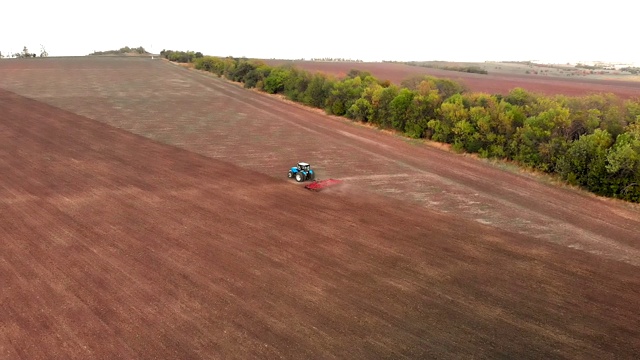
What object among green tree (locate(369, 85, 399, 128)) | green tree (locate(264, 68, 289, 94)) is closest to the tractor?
green tree (locate(369, 85, 399, 128))

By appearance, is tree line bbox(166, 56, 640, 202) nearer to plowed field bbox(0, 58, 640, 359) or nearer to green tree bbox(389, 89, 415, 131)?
green tree bbox(389, 89, 415, 131)

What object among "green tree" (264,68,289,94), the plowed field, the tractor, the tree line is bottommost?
the plowed field

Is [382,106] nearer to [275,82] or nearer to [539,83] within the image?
[275,82]

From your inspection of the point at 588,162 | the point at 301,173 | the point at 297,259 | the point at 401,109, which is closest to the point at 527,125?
the point at 588,162

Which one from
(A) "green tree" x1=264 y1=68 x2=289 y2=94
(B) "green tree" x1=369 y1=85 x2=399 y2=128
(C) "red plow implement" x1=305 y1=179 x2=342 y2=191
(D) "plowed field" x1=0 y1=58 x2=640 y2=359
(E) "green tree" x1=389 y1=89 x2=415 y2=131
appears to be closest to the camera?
(D) "plowed field" x1=0 y1=58 x2=640 y2=359

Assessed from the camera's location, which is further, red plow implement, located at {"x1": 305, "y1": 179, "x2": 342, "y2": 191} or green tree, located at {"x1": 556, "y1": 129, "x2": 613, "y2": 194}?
green tree, located at {"x1": 556, "y1": 129, "x2": 613, "y2": 194}

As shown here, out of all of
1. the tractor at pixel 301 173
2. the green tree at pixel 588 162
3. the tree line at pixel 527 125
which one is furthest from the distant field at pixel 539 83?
the tractor at pixel 301 173
